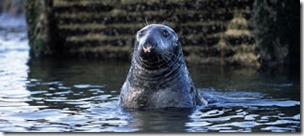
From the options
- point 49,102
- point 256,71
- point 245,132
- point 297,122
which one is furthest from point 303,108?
point 256,71

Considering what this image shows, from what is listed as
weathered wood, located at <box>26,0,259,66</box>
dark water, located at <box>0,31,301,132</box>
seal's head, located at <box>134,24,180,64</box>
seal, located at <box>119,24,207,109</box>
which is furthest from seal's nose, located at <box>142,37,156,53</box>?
weathered wood, located at <box>26,0,259,66</box>

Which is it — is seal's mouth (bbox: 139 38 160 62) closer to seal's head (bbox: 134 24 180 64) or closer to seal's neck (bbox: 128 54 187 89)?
seal's head (bbox: 134 24 180 64)

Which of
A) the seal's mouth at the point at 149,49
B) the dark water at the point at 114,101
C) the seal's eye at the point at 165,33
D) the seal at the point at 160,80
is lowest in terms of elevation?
the dark water at the point at 114,101

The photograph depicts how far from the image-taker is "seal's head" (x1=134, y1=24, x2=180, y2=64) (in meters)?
8.81

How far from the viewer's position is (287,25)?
1319cm

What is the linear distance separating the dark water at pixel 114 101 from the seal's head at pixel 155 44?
2.06 feet

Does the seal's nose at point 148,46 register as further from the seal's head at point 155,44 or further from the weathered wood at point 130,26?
the weathered wood at point 130,26

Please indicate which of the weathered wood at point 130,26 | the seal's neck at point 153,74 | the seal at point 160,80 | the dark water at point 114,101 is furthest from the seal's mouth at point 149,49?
the weathered wood at point 130,26

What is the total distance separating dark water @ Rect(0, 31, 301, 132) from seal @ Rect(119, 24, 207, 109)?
0.58 ft

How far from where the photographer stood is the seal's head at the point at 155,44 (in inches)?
347

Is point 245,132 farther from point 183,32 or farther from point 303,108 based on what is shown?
point 183,32

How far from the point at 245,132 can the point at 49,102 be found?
127 inches

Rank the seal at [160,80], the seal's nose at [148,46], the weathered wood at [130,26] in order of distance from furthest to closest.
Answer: the weathered wood at [130,26] < the seal at [160,80] < the seal's nose at [148,46]

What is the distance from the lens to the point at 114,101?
10.2 meters
